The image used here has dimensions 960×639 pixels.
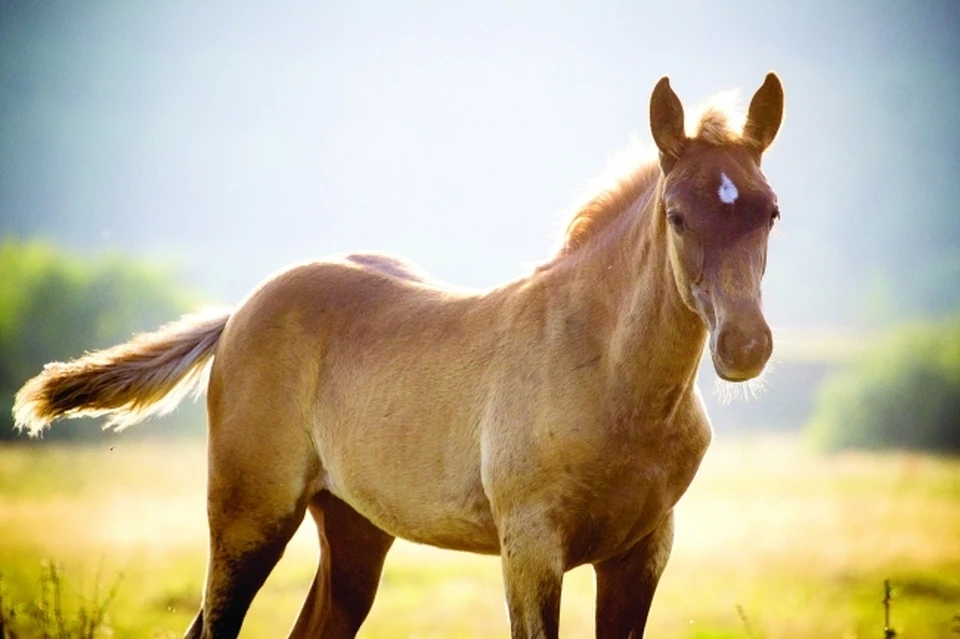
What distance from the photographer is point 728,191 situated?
4008mm

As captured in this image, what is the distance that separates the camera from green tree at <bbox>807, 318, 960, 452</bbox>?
232 feet

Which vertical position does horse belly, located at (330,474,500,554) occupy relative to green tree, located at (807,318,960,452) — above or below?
below

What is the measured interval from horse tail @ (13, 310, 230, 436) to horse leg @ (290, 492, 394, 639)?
1.07 metres

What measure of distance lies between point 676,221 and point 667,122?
476 millimetres

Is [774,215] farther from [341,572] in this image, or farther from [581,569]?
[581,569]

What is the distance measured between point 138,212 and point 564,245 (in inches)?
6197

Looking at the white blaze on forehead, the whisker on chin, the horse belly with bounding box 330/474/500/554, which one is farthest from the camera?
the horse belly with bounding box 330/474/500/554

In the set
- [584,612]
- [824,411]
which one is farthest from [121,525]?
[824,411]

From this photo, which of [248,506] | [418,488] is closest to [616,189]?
[418,488]

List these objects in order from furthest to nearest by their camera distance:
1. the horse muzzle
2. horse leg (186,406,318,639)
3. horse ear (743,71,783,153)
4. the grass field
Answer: the grass field → horse leg (186,406,318,639) → horse ear (743,71,783,153) → the horse muzzle

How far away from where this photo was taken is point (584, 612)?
70.4 feet

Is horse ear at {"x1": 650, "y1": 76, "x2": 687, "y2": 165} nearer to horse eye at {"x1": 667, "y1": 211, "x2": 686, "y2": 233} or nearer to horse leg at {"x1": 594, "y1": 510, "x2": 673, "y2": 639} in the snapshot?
horse eye at {"x1": 667, "y1": 211, "x2": 686, "y2": 233}

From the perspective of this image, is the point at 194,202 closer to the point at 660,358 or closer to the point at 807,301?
the point at 807,301

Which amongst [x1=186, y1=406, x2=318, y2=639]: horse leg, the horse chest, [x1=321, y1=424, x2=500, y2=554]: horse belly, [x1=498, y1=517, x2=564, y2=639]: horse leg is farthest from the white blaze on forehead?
[x1=186, y1=406, x2=318, y2=639]: horse leg
